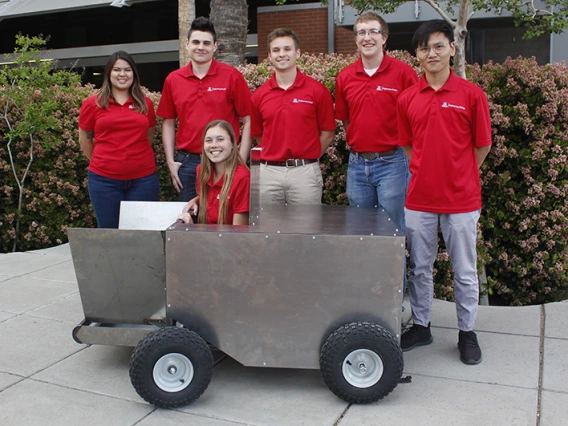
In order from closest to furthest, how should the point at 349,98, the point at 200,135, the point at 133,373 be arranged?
the point at 133,373
the point at 349,98
the point at 200,135

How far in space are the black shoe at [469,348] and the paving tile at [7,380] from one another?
2.57m

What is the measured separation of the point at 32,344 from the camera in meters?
4.13

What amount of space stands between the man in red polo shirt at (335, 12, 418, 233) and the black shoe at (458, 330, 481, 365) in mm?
860

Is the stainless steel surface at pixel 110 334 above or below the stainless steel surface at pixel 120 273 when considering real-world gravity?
below

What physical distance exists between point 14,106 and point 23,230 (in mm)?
1353

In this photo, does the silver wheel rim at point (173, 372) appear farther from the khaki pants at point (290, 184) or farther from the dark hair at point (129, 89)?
the dark hair at point (129, 89)

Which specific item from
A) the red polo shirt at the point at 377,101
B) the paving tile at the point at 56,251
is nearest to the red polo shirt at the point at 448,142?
the red polo shirt at the point at 377,101

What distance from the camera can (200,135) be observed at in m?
4.39

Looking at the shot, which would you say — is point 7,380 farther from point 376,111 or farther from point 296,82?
point 376,111

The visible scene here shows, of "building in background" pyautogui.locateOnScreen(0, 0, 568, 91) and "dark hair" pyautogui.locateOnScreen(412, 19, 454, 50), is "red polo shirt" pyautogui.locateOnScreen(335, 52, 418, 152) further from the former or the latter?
"building in background" pyautogui.locateOnScreen(0, 0, 568, 91)

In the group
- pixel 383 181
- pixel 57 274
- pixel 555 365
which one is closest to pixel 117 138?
pixel 383 181

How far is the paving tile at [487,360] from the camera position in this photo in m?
3.56

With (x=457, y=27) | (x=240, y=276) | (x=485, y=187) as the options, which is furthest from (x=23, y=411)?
(x=457, y=27)

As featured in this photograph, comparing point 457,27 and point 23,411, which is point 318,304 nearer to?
point 23,411
